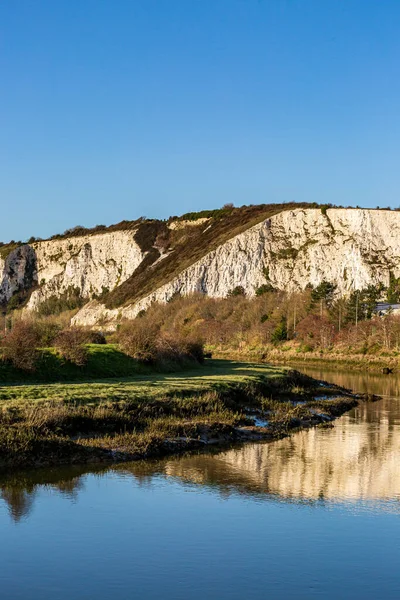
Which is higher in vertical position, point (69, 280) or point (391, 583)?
point (69, 280)

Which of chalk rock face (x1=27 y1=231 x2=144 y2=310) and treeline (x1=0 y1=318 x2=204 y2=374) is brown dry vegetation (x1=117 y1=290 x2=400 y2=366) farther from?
chalk rock face (x1=27 y1=231 x2=144 y2=310)

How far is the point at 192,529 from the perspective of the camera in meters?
15.3

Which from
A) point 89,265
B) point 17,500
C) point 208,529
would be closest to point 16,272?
point 89,265

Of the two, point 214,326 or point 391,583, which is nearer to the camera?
point 391,583

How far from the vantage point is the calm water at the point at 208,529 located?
12125 mm

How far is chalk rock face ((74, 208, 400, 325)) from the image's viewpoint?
110 metres

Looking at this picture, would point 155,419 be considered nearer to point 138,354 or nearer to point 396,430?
point 396,430

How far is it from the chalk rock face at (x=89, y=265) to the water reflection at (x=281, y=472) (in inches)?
4762

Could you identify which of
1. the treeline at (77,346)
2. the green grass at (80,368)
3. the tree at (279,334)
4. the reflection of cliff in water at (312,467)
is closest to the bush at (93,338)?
the treeline at (77,346)

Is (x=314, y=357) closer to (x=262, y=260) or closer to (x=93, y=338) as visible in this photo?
(x=93, y=338)

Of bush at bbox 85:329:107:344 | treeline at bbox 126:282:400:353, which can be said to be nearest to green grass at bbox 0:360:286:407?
bush at bbox 85:329:107:344

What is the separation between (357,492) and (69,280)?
138 meters

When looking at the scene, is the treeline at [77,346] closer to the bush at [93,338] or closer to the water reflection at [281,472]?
the bush at [93,338]

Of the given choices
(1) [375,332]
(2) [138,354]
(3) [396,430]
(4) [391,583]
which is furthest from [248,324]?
(4) [391,583]
